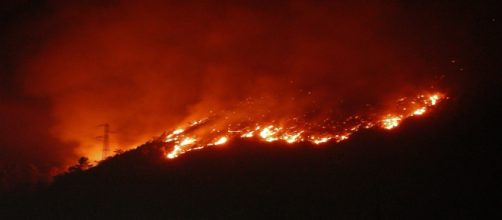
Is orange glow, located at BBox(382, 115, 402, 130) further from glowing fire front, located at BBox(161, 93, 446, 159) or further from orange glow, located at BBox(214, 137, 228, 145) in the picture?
orange glow, located at BBox(214, 137, 228, 145)

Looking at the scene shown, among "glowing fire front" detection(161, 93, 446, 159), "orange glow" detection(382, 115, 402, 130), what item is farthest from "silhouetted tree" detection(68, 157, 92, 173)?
"orange glow" detection(382, 115, 402, 130)

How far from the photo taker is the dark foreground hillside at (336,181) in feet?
71.6

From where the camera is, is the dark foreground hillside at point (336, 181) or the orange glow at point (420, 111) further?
the orange glow at point (420, 111)

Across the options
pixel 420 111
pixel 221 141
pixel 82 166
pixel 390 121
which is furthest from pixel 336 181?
pixel 82 166

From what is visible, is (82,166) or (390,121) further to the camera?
(82,166)

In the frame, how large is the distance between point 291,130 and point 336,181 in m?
6.54

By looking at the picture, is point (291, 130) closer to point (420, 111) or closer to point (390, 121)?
point (390, 121)

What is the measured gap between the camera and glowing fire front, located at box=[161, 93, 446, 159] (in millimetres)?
26688

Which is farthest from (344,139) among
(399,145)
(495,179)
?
(495,179)

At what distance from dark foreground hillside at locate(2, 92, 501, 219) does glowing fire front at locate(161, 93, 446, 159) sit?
917mm

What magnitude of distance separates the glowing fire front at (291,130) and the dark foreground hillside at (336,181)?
917 millimetres

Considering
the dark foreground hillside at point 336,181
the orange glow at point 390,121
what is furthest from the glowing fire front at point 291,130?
the dark foreground hillside at point 336,181

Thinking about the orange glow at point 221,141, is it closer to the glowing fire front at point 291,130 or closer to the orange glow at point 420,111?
the glowing fire front at point 291,130

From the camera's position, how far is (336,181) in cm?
2384
